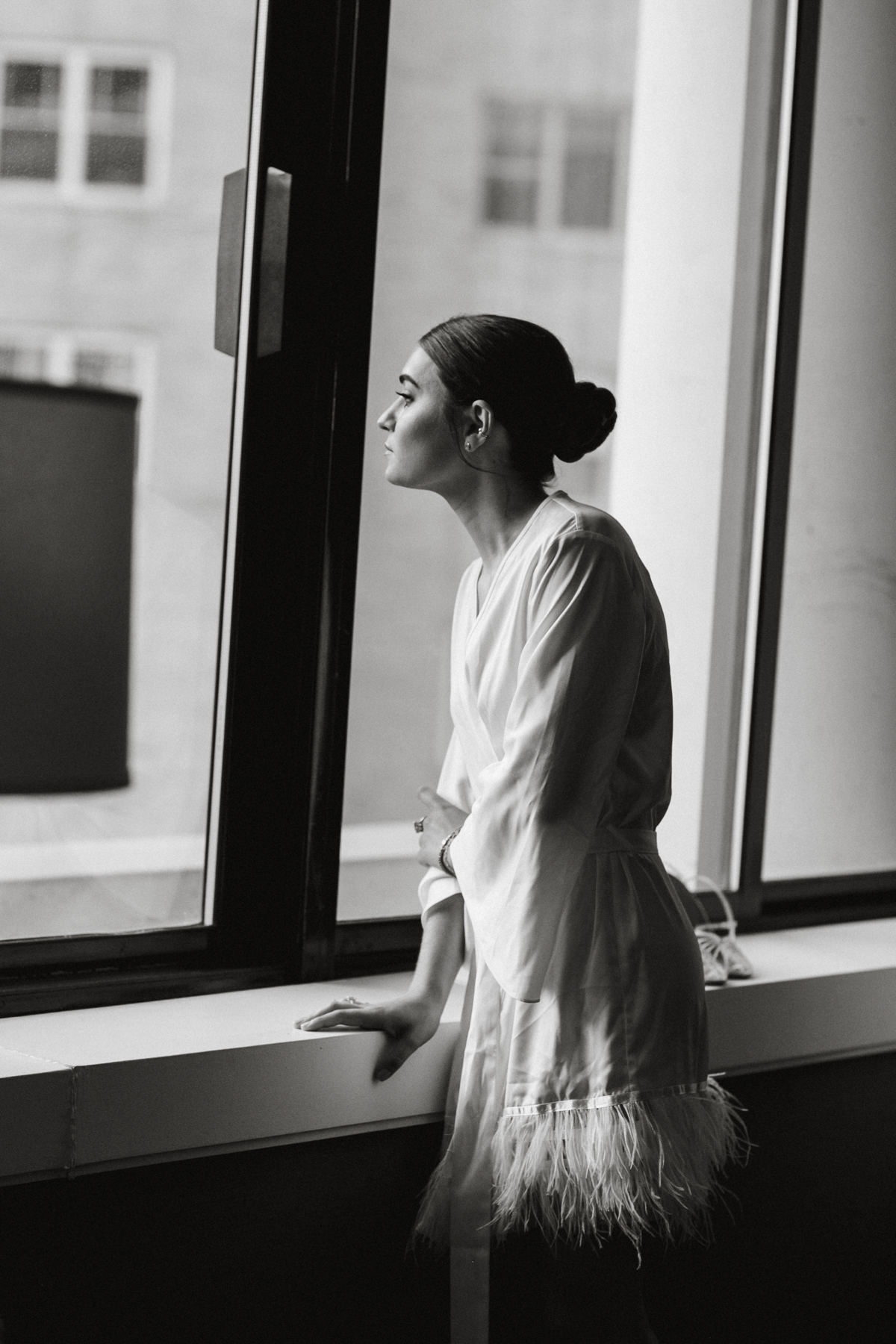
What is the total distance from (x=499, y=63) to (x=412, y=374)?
3.06ft

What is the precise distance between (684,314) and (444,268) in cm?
44

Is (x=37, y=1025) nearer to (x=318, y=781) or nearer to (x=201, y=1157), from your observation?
(x=201, y=1157)

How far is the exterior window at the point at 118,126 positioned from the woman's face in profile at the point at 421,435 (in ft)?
1.54

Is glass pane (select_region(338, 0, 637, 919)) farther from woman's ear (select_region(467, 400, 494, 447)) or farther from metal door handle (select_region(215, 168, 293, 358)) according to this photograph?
woman's ear (select_region(467, 400, 494, 447))

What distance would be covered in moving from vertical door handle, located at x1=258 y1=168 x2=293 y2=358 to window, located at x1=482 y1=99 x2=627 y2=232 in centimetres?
60

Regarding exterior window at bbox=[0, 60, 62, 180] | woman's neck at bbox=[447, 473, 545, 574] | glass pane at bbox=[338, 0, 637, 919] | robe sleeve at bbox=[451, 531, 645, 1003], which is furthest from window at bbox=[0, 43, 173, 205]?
robe sleeve at bbox=[451, 531, 645, 1003]

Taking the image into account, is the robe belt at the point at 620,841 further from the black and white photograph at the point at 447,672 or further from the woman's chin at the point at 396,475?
the woman's chin at the point at 396,475

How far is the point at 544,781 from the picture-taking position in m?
1.31

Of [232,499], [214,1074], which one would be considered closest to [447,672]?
[232,499]

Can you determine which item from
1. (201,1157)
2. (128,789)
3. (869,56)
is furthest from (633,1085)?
Result: (869,56)

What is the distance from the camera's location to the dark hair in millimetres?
1417

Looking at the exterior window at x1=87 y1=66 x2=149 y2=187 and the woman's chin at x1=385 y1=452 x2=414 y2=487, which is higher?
the exterior window at x1=87 y1=66 x2=149 y2=187

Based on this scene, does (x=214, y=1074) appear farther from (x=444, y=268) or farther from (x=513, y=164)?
(x=513, y=164)

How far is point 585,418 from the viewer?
4.70ft
